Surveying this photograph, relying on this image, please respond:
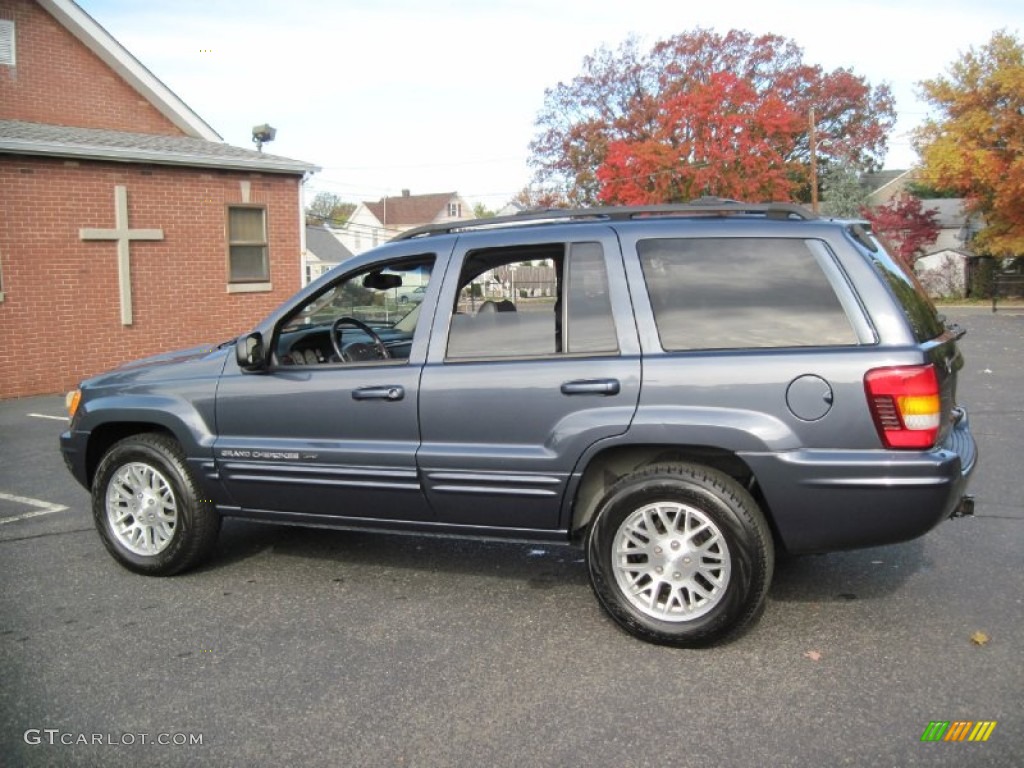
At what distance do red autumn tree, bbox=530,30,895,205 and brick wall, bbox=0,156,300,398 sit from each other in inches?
907

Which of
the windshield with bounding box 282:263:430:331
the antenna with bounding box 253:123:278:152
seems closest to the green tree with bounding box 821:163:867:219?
the antenna with bounding box 253:123:278:152

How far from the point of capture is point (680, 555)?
3.78m

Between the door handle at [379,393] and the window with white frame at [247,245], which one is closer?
the door handle at [379,393]

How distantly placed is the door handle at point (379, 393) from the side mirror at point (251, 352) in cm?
58

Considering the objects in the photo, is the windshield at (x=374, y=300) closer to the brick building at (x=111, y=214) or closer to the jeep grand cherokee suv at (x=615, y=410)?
the jeep grand cherokee suv at (x=615, y=410)

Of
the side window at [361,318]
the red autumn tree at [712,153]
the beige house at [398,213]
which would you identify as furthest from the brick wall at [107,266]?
the beige house at [398,213]

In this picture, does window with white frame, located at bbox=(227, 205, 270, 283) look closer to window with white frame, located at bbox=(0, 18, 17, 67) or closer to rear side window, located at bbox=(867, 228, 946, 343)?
window with white frame, located at bbox=(0, 18, 17, 67)

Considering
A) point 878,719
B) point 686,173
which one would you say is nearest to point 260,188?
point 878,719

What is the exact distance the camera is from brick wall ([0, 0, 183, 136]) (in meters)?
16.0

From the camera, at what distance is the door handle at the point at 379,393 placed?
423 centimetres

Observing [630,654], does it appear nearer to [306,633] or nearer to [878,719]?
[878,719]

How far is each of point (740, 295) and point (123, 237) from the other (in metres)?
12.9

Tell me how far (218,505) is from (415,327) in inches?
58.9

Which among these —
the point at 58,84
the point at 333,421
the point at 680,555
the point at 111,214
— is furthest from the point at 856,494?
the point at 58,84
